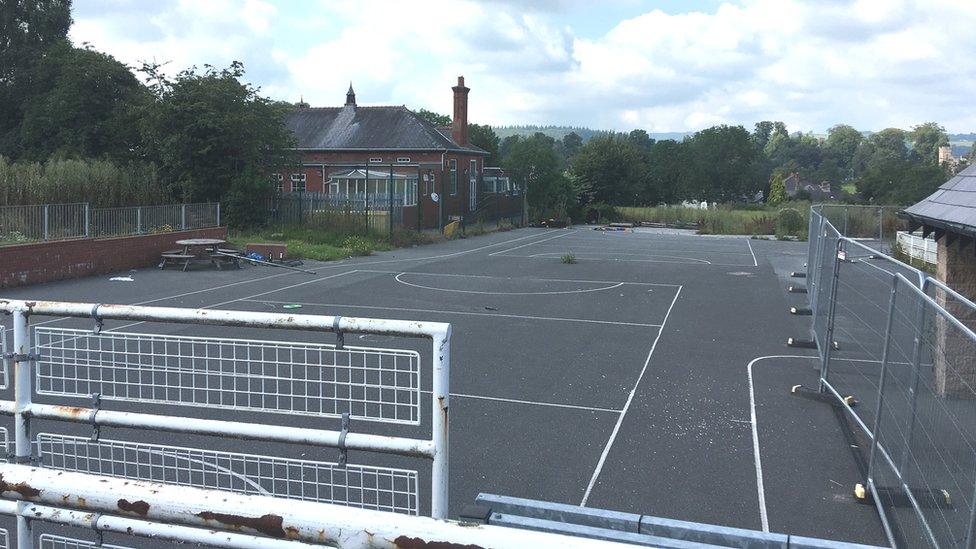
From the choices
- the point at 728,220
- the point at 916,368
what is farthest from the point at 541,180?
the point at 916,368

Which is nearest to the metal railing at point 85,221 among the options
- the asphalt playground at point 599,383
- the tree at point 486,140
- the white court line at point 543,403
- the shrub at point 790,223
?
the asphalt playground at point 599,383

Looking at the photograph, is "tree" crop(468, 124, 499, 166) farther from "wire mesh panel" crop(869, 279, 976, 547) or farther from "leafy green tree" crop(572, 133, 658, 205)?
"wire mesh panel" crop(869, 279, 976, 547)

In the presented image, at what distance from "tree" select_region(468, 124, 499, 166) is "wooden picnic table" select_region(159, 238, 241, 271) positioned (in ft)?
208

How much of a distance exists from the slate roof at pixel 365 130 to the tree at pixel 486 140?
31.8 m

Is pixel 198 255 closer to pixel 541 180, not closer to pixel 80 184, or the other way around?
pixel 80 184

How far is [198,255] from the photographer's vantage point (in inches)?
957

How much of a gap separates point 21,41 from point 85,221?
37.5 m

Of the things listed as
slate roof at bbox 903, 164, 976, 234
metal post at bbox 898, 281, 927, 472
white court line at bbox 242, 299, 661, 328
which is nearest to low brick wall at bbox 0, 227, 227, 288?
white court line at bbox 242, 299, 661, 328

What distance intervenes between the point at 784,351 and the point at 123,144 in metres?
34.6

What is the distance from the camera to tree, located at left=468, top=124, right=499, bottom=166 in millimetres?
87875

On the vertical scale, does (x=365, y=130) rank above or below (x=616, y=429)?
above

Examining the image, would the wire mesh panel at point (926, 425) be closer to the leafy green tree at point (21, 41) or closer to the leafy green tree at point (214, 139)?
the leafy green tree at point (214, 139)

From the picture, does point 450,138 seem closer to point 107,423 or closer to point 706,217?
point 706,217

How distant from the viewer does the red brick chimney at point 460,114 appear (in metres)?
52.9
